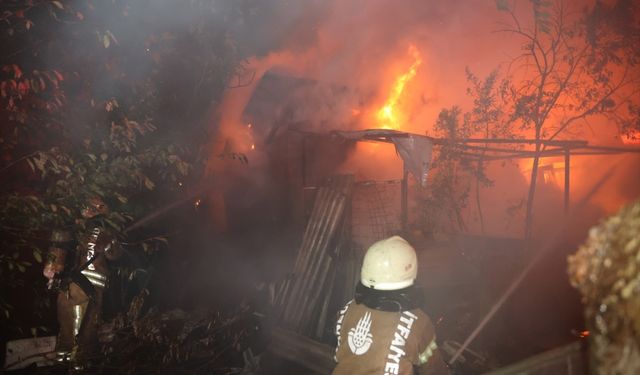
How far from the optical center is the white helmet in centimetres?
281

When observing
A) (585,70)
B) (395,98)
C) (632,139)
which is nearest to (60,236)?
(395,98)

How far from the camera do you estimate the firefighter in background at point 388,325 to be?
2.61 metres

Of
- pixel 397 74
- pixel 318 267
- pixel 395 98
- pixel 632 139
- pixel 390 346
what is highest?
pixel 397 74

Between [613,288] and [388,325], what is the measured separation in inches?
77.5

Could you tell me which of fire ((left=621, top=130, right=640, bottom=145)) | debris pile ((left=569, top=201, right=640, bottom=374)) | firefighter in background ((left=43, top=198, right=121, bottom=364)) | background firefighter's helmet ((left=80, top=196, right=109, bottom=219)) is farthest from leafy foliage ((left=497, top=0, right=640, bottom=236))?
debris pile ((left=569, top=201, right=640, bottom=374))

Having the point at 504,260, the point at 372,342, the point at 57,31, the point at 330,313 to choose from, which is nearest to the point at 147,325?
the point at 330,313

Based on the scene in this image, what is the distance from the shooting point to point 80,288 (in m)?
5.96

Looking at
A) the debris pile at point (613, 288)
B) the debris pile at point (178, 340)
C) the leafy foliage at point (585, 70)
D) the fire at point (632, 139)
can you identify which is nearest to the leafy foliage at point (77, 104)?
the debris pile at point (178, 340)

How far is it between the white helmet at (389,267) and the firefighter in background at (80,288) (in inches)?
172

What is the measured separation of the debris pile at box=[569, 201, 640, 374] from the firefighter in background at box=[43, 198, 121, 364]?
5.89 metres

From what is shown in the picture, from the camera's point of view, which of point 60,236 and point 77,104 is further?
point 60,236

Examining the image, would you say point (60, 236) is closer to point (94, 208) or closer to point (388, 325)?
point (94, 208)

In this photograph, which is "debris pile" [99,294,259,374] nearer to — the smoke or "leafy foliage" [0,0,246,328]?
"leafy foliage" [0,0,246,328]

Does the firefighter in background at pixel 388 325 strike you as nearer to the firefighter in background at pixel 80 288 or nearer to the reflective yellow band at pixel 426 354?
the reflective yellow band at pixel 426 354
